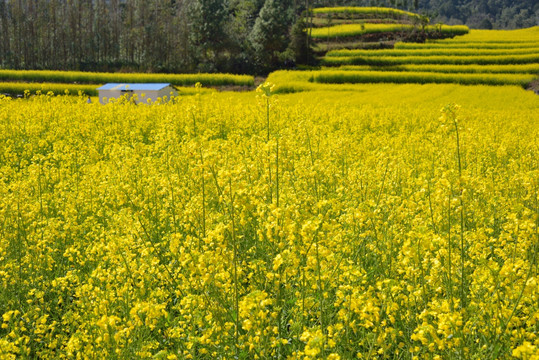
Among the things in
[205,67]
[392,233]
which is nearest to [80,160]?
[392,233]

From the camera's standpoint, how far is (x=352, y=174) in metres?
5.54

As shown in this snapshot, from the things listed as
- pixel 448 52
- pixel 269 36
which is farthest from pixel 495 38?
pixel 269 36

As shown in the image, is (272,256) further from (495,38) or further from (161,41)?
(495,38)

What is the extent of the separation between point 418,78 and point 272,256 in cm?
3621

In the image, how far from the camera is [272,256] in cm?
366

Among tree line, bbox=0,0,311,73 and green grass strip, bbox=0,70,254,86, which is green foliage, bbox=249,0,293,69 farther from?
green grass strip, bbox=0,70,254,86

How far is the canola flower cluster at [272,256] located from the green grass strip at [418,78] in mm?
26717

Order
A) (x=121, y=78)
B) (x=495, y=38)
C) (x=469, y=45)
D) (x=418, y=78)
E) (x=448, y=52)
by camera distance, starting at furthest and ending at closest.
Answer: (x=495, y=38) → (x=469, y=45) → (x=448, y=52) → (x=121, y=78) → (x=418, y=78)

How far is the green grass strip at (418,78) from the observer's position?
34844 millimetres

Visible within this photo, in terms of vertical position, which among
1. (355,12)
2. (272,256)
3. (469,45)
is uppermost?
(355,12)

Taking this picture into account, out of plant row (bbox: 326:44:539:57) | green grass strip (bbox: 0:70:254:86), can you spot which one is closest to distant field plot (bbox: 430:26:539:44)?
plant row (bbox: 326:44:539:57)

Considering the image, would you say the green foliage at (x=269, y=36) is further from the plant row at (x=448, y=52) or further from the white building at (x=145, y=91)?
the white building at (x=145, y=91)

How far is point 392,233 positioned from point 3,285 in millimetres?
3682

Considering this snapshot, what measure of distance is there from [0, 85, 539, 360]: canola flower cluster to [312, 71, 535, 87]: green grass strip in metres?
26.7
